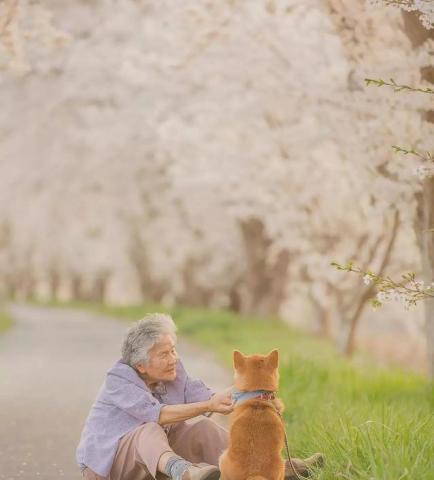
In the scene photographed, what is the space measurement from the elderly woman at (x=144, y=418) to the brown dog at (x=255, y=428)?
1.49ft

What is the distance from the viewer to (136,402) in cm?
567

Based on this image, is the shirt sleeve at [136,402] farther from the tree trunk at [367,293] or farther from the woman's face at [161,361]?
the tree trunk at [367,293]

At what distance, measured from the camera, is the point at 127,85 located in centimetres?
1808

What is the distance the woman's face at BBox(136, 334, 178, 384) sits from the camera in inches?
227

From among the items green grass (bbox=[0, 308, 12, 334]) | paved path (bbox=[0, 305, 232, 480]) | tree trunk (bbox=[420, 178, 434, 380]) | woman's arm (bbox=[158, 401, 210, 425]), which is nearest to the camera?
woman's arm (bbox=[158, 401, 210, 425])

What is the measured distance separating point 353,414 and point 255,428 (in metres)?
2.56

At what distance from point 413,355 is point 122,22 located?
11.3m

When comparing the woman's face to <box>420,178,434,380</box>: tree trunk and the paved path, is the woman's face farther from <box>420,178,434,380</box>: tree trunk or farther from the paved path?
<box>420,178,434,380</box>: tree trunk

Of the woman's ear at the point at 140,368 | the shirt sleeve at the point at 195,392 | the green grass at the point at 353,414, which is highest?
the woman's ear at the point at 140,368

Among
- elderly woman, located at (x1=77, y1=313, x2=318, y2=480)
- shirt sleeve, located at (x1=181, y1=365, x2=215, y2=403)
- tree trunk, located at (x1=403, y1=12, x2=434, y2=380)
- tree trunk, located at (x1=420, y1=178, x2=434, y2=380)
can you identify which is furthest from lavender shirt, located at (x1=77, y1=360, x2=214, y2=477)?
tree trunk, located at (x1=420, y1=178, x2=434, y2=380)

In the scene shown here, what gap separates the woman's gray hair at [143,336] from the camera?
227 inches

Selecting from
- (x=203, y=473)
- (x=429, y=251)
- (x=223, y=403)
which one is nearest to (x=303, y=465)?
(x=223, y=403)

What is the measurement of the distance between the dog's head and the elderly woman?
449mm

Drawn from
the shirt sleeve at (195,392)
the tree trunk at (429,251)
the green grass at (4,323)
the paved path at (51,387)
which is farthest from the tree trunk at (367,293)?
the green grass at (4,323)
